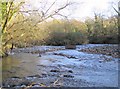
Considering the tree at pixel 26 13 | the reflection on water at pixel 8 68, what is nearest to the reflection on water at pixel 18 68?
the reflection on water at pixel 8 68

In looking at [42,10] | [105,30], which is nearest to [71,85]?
[42,10]

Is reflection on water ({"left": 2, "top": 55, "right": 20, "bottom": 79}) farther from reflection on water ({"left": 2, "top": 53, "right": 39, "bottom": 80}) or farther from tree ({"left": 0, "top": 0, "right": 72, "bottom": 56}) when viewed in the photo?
tree ({"left": 0, "top": 0, "right": 72, "bottom": 56})

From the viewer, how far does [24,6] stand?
13.6 feet

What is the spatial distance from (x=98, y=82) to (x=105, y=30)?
970 centimetres

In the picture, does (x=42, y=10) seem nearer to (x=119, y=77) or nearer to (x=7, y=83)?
(x=7, y=83)

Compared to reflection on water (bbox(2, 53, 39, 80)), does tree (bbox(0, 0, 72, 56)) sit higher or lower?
higher

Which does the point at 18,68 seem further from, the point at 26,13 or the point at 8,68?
the point at 26,13

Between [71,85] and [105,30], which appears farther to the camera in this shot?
[105,30]

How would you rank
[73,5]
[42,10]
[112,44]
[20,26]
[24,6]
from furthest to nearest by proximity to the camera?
[112,44]
[20,26]
[24,6]
[42,10]
[73,5]

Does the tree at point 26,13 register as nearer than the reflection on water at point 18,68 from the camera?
Yes

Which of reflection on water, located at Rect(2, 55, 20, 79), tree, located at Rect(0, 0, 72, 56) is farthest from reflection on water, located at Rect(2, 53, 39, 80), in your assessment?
tree, located at Rect(0, 0, 72, 56)

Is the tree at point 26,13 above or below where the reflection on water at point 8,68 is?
above

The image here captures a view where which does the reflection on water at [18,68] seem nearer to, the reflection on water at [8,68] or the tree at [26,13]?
the reflection on water at [8,68]

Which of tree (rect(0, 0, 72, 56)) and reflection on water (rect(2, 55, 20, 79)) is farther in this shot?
reflection on water (rect(2, 55, 20, 79))
